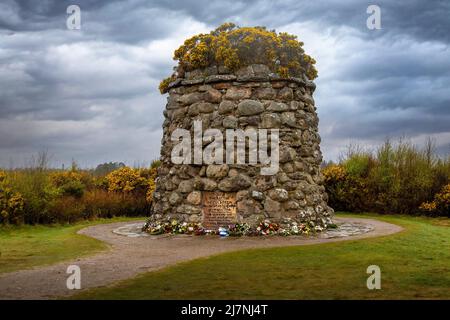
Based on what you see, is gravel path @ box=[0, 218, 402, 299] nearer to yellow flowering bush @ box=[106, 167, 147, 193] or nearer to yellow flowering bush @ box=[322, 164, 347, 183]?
yellow flowering bush @ box=[106, 167, 147, 193]

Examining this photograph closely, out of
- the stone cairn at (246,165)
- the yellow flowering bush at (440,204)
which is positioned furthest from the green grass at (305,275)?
the yellow flowering bush at (440,204)

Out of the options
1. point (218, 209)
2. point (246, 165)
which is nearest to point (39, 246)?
point (218, 209)

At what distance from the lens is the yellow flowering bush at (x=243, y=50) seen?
11547 mm

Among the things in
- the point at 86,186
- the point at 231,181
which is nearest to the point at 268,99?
the point at 231,181

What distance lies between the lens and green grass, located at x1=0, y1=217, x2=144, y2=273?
8.30 m

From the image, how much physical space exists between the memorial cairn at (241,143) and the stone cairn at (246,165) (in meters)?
0.02

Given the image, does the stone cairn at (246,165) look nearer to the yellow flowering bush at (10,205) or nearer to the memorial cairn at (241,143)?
the memorial cairn at (241,143)

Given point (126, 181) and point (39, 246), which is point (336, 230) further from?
point (126, 181)

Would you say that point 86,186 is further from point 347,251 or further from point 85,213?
point 347,251

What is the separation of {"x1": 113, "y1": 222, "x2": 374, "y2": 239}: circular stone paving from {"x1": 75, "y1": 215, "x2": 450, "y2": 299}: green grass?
53.5 inches

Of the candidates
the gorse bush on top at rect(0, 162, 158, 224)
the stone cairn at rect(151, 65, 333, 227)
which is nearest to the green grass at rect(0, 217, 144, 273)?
the gorse bush on top at rect(0, 162, 158, 224)

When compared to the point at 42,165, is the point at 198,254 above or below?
below

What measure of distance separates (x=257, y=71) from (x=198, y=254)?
5.12 metres
